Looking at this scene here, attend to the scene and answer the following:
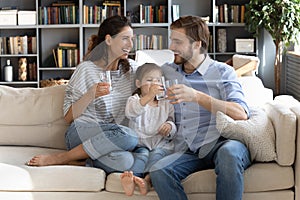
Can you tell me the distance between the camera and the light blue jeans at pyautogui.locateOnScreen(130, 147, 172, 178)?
2.84 m

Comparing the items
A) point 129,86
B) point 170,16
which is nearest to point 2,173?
point 129,86

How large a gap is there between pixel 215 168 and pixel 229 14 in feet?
14.1

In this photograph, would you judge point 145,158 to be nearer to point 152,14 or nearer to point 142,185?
point 142,185

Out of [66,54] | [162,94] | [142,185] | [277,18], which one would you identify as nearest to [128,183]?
[142,185]

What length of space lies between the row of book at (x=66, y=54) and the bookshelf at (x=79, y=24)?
0.10 feet

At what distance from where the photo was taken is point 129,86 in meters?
3.08

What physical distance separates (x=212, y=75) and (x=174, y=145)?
0.41 metres

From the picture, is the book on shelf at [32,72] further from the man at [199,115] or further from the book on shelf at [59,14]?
the man at [199,115]

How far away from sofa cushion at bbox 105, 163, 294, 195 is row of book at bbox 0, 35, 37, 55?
445cm

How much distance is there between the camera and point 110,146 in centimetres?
292

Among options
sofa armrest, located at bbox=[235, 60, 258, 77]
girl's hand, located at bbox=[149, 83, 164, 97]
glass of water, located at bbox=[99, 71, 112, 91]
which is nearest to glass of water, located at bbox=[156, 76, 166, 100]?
girl's hand, located at bbox=[149, 83, 164, 97]

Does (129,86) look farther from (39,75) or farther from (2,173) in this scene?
(39,75)

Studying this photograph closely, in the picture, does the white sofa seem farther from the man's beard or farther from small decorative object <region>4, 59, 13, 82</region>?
small decorative object <region>4, 59, 13, 82</region>

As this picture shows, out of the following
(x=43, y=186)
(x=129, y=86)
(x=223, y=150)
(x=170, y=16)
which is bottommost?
(x=43, y=186)
